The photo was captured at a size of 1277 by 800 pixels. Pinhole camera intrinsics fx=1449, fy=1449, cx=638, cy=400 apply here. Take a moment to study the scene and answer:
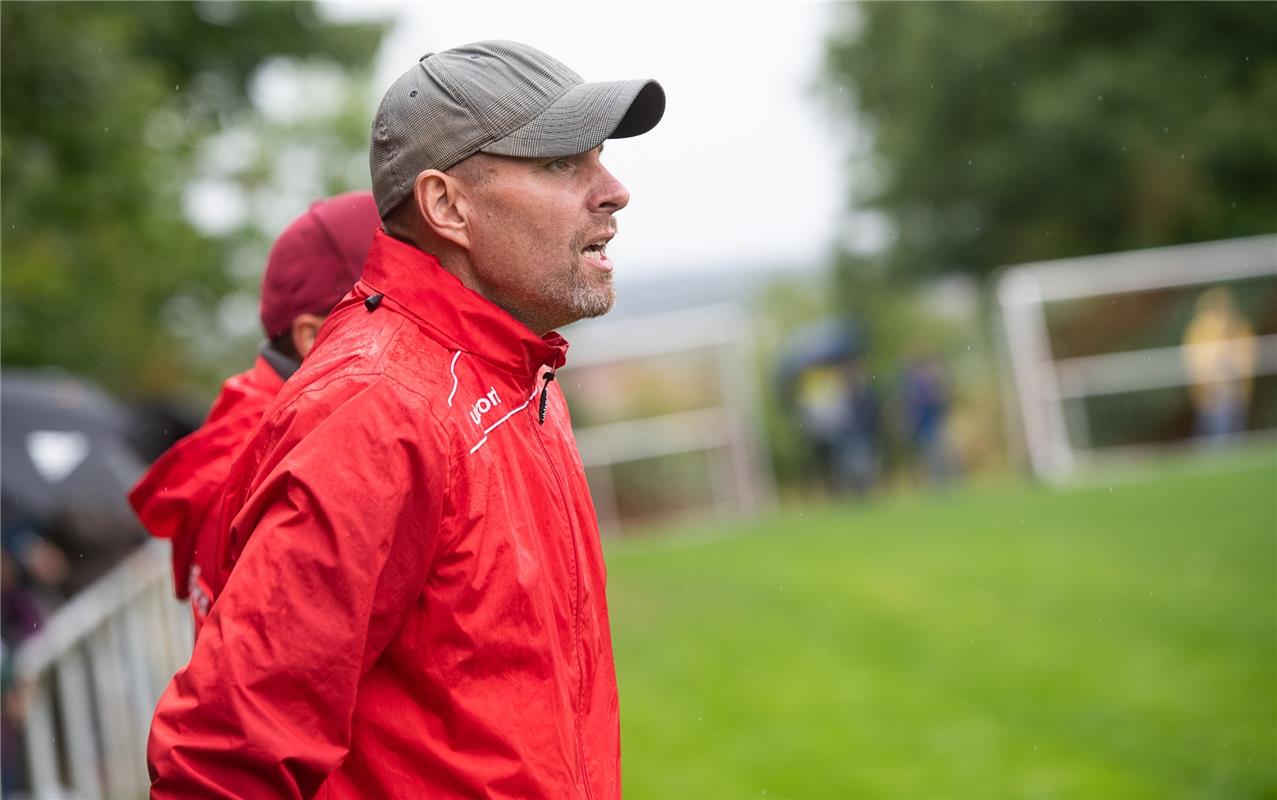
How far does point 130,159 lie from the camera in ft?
33.1

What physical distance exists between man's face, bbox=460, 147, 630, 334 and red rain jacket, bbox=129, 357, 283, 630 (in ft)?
2.87

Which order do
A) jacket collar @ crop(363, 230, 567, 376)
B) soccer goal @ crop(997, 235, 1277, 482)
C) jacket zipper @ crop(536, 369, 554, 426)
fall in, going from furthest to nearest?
soccer goal @ crop(997, 235, 1277, 482) → jacket zipper @ crop(536, 369, 554, 426) → jacket collar @ crop(363, 230, 567, 376)

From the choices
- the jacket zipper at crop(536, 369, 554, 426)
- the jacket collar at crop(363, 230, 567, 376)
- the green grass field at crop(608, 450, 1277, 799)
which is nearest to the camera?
the jacket collar at crop(363, 230, 567, 376)

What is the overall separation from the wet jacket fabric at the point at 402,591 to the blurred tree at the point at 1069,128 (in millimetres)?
31081

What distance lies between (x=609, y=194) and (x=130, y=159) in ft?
28.4

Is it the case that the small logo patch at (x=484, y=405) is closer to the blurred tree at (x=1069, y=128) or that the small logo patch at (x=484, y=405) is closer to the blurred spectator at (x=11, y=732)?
the blurred spectator at (x=11, y=732)

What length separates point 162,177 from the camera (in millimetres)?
12000

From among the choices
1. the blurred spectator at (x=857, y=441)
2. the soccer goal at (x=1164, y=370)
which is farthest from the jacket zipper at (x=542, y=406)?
the blurred spectator at (x=857, y=441)

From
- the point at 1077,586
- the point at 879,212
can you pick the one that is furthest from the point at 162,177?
the point at 879,212

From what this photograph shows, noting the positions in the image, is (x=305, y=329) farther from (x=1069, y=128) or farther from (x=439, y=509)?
(x=1069, y=128)

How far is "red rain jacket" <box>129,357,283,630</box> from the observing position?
2.89m

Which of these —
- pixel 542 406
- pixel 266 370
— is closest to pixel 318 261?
pixel 266 370

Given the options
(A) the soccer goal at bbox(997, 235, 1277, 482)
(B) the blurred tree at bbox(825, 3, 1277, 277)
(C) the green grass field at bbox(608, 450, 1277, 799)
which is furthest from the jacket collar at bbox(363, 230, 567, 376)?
(B) the blurred tree at bbox(825, 3, 1277, 277)

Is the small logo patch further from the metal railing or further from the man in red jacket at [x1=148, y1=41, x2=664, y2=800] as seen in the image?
the metal railing
